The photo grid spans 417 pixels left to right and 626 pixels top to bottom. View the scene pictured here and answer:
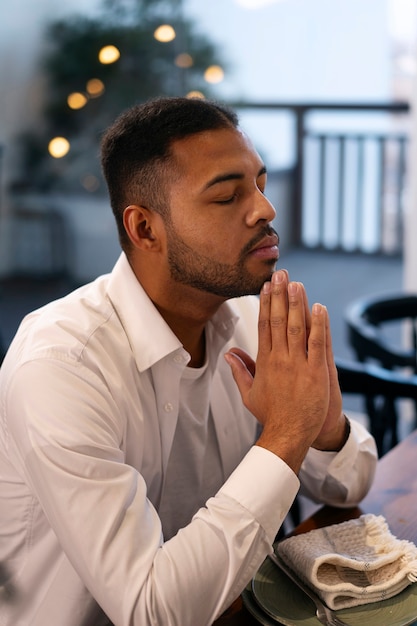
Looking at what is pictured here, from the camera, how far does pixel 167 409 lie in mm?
1403

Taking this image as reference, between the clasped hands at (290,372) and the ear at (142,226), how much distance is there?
0.22 meters

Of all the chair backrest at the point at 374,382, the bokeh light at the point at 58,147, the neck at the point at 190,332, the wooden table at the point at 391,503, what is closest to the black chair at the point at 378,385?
the chair backrest at the point at 374,382

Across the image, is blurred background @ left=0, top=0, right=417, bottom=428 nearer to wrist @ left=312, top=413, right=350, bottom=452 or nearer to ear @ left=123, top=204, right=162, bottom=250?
ear @ left=123, top=204, right=162, bottom=250

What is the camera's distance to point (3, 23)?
2467 mm

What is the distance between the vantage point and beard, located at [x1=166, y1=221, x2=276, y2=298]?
134 centimetres

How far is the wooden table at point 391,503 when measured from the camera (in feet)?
4.42

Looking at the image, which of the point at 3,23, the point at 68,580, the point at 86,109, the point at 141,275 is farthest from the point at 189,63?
the point at 68,580

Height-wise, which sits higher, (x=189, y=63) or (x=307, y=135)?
(x=189, y=63)

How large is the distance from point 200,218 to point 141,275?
18cm

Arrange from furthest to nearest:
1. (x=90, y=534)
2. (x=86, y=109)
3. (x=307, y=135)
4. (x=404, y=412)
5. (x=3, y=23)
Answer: (x=307, y=135), (x=404, y=412), (x=86, y=109), (x=3, y=23), (x=90, y=534)

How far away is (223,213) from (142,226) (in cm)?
15

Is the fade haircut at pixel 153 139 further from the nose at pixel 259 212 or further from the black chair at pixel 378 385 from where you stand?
the black chair at pixel 378 385

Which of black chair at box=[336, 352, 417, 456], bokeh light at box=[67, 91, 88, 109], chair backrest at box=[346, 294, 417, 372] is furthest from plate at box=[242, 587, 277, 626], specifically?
bokeh light at box=[67, 91, 88, 109]

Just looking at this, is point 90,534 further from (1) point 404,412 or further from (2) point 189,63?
(1) point 404,412
